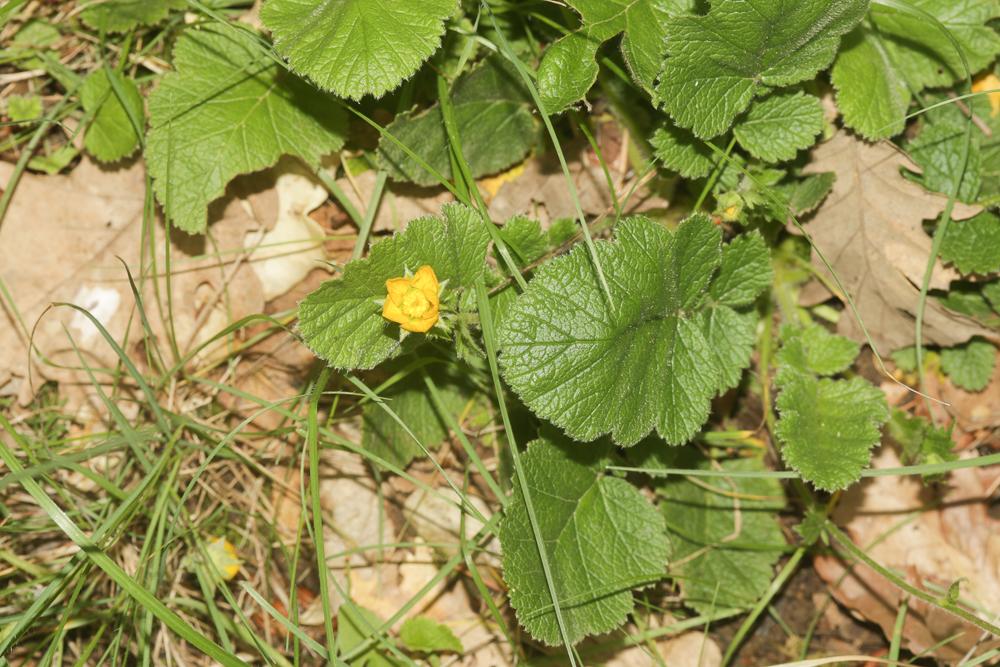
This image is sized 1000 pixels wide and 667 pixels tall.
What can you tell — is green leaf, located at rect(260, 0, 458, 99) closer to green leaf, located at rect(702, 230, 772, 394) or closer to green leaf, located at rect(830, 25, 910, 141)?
green leaf, located at rect(702, 230, 772, 394)

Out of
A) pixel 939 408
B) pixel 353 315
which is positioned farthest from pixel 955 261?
pixel 353 315

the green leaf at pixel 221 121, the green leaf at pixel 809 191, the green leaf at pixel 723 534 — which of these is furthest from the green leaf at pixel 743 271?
the green leaf at pixel 221 121

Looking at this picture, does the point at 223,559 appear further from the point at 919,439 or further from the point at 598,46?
the point at 919,439

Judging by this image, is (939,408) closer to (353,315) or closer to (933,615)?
(933,615)

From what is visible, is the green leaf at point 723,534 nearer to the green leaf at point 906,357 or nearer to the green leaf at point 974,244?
the green leaf at point 906,357

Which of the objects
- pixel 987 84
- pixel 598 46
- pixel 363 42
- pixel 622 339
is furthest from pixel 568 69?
pixel 987 84
